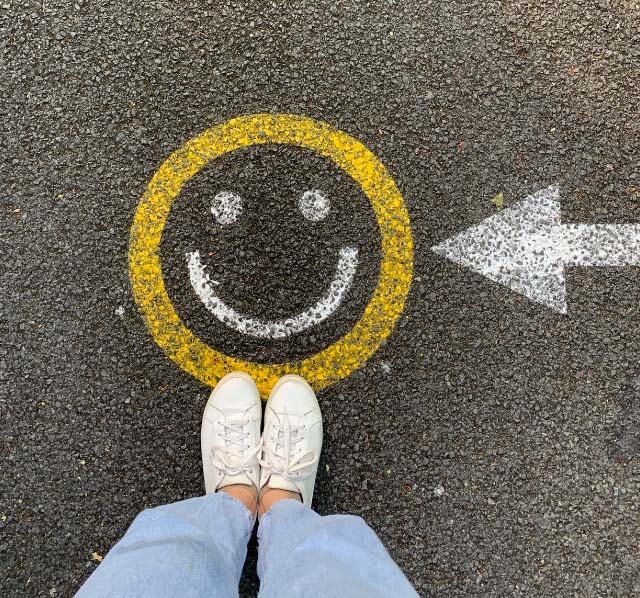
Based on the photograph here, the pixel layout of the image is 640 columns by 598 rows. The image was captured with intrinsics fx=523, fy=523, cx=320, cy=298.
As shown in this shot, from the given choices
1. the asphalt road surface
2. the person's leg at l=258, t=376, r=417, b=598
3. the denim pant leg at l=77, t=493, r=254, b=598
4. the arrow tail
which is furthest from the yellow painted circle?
the arrow tail

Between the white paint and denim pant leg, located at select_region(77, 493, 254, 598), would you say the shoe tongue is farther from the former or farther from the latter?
the white paint

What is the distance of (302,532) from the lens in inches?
70.4

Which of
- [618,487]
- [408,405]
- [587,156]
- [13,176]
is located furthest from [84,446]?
[587,156]

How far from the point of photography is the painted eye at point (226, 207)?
214 centimetres

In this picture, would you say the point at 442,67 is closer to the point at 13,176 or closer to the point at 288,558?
the point at 13,176

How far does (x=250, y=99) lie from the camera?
7.20ft

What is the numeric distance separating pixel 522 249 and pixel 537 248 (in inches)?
2.5

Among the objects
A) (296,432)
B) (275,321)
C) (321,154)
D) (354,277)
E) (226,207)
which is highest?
(321,154)

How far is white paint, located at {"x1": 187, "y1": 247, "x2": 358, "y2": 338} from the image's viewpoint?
2119 mm

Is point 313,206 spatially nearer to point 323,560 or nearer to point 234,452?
point 234,452

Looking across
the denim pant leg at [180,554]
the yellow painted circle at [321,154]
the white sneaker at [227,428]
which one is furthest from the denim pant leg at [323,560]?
the yellow painted circle at [321,154]

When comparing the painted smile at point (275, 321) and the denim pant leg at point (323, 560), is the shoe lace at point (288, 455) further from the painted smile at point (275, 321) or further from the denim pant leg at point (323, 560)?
the painted smile at point (275, 321)

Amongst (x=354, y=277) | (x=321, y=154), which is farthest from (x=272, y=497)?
(x=321, y=154)

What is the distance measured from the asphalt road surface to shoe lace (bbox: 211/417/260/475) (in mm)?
118
